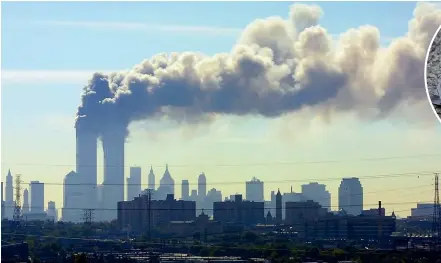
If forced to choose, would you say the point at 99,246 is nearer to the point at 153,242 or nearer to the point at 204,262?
the point at 153,242

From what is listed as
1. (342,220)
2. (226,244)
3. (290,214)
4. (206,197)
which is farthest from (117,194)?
(226,244)

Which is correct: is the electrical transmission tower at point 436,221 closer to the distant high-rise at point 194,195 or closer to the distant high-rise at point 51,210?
the distant high-rise at point 194,195

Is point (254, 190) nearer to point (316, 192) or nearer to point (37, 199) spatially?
point (316, 192)

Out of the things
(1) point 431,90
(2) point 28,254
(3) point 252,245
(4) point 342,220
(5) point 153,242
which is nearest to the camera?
(1) point 431,90

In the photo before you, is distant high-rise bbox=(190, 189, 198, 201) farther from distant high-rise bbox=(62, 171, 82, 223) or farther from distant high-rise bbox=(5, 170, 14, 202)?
distant high-rise bbox=(5, 170, 14, 202)

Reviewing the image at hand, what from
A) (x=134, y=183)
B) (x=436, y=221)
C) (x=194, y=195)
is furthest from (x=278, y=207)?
(x=436, y=221)

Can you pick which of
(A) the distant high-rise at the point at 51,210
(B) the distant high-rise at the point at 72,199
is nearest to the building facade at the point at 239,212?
(B) the distant high-rise at the point at 72,199
